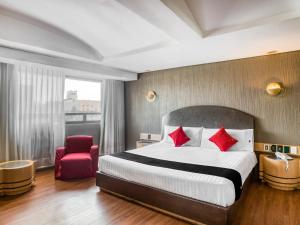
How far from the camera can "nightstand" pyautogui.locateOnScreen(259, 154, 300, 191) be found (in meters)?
2.93

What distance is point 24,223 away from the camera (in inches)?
84.4

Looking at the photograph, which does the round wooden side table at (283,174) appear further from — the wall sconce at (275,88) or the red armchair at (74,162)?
the red armchair at (74,162)

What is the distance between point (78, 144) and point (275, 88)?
399 centimetres

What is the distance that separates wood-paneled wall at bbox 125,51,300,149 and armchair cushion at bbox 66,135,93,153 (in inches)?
61.8

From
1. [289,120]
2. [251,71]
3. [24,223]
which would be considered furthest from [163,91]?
[24,223]

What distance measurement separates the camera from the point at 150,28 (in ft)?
8.75

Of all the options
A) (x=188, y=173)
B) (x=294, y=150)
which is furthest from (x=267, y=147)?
(x=188, y=173)

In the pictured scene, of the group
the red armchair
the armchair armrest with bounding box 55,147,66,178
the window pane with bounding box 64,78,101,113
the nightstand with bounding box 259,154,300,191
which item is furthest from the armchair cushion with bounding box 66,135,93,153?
the nightstand with bounding box 259,154,300,191

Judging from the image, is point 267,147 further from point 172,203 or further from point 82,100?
point 82,100

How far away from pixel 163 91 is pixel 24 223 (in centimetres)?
365

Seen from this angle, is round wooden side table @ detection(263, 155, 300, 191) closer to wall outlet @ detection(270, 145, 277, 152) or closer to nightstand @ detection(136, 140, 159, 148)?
wall outlet @ detection(270, 145, 277, 152)

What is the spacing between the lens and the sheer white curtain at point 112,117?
5012 millimetres

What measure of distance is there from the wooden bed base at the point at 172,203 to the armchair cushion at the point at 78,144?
132 centimetres

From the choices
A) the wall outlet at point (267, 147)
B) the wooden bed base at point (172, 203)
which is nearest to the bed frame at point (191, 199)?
the wooden bed base at point (172, 203)
